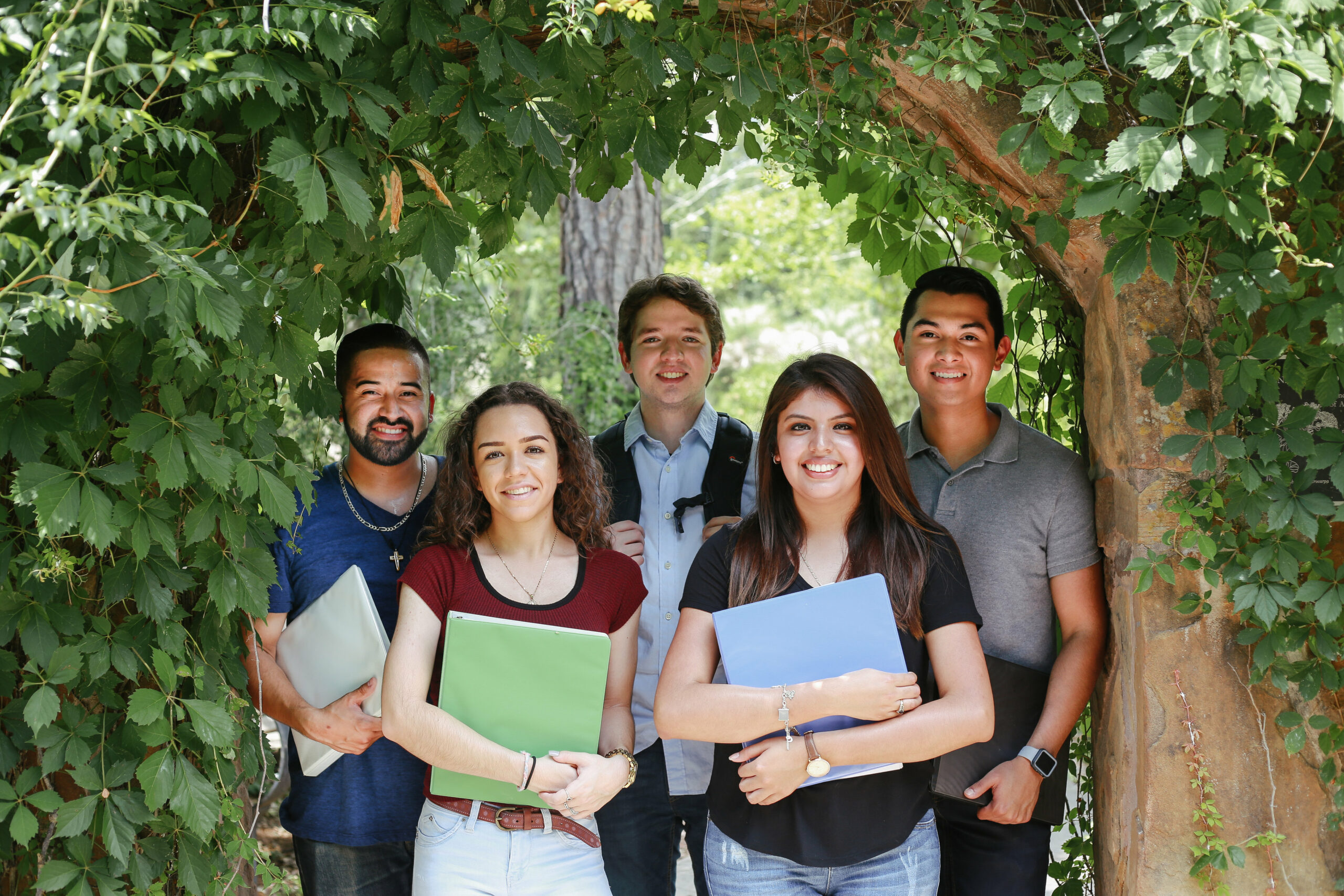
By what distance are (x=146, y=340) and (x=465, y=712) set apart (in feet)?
3.39

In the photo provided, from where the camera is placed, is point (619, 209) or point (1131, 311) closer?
point (1131, 311)

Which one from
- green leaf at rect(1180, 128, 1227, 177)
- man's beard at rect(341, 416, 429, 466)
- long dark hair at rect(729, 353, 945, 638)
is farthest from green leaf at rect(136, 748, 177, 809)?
green leaf at rect(1180, 128, 1227, 177)

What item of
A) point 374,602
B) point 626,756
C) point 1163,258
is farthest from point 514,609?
point 1163,258

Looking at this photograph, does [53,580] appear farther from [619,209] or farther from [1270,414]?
[619,209]

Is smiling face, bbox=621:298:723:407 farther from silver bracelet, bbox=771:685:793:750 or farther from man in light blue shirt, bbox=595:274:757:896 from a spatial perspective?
silver bracelet, bbox=771:685:793:750

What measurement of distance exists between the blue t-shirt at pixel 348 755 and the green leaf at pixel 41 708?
0.64 metres

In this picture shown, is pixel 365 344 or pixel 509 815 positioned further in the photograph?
pixel 365 344

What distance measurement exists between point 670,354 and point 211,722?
1.69 meters

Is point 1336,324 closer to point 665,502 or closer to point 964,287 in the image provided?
point 964,287

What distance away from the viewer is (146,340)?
2.14 metres

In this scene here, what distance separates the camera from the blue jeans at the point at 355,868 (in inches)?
106

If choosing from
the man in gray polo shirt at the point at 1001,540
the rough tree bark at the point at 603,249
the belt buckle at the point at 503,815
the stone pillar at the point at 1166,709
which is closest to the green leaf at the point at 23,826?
the belt buckle at the point at 503,815

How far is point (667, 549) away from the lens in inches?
121

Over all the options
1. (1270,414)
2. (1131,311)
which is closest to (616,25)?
(1131,311)
